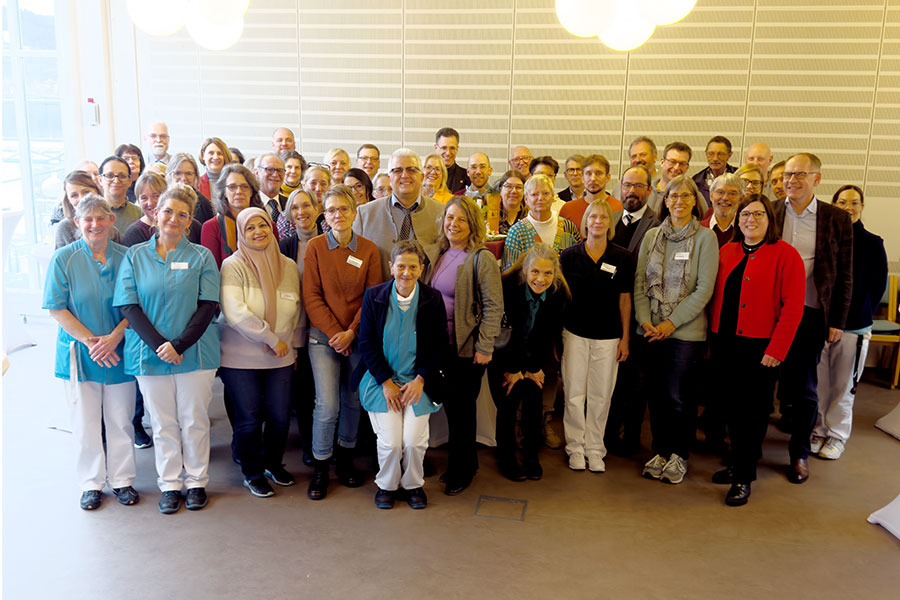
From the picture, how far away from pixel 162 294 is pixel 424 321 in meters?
1.30

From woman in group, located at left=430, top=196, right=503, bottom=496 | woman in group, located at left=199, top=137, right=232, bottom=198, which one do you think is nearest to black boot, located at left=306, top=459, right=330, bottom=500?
woman in group, located at left=430, top=196, right=503, bottom=496

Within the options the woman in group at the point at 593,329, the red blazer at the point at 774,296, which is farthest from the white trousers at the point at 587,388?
the red blazer at the point at 774,296

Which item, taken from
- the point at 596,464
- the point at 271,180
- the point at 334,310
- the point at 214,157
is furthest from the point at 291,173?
the point at 596,464

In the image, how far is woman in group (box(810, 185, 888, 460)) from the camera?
4.17 m

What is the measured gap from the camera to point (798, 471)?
13.0ft

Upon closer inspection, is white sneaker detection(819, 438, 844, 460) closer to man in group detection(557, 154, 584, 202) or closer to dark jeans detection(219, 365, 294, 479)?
man in group detection(557, 154, 584, 202)

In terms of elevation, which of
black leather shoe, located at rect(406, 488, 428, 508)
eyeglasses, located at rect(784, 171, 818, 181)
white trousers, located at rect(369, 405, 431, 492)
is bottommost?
black leather shoe, located at rect(406, 488, 428, 508)

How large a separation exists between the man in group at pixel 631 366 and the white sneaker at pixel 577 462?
335 mm

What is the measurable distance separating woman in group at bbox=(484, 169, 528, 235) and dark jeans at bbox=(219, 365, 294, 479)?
1.78 meters

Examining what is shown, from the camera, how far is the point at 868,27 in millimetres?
6156

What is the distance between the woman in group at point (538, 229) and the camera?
399cm

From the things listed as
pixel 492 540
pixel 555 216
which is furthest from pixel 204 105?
pixel 492 540

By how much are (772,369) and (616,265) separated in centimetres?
98

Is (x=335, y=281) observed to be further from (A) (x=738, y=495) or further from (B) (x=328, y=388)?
(A) (x=738, y=495)
